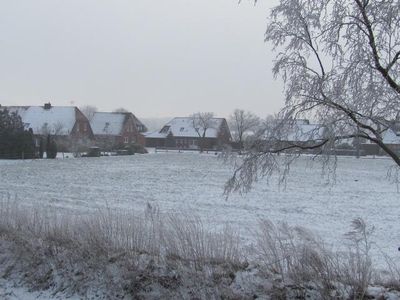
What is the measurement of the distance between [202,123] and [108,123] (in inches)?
756

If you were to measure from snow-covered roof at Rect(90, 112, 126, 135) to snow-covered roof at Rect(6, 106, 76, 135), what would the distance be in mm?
12383

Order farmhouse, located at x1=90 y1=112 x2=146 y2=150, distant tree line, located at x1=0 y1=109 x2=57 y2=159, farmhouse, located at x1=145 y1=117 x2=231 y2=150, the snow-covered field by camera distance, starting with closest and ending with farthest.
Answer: the snow-covered field, distant tree line, located at x1=0 y1=109 x2=57 y2=159, farmhouse, located at x1=90 y1=112 x2=146 y2=150, farmhouse, located at x1=145 y1=117 x2=231 y2=150

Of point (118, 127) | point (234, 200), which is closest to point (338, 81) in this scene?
point (234, 200)

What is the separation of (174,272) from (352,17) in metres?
4.19

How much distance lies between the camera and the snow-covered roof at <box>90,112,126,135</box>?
3944 inches

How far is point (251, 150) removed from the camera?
8.04 meters

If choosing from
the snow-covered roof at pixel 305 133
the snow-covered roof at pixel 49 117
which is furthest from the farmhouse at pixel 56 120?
the snow-covered roof at pixel 305 133

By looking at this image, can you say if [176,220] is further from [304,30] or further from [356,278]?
[304,30]

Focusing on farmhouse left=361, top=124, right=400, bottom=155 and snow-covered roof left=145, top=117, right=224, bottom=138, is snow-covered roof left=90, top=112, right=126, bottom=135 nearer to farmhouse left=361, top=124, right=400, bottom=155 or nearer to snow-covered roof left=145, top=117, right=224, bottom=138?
snow-covered roof left=145, top=117, right=224, bottom=138

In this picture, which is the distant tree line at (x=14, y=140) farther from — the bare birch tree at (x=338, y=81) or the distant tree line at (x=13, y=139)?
the bare birch tree at (x=338, y=81)

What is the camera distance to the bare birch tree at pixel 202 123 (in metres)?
105

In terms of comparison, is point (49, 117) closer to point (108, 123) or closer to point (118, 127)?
point (108, 123)

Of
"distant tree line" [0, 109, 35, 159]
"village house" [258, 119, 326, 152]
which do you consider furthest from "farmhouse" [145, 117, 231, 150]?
"village house" [258, 119, 326, 152]

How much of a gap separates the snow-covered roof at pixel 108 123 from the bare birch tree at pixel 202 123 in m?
15.7
